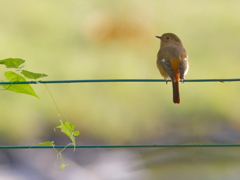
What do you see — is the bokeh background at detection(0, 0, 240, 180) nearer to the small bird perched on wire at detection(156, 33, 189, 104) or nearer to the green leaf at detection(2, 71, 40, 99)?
the small bird perched on wire at detection(156, 33, 189, 104)

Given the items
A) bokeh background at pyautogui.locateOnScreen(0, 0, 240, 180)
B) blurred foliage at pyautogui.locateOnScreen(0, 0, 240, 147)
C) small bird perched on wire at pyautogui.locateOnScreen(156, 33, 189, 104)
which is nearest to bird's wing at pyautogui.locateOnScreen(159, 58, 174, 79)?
small bird perched on wire at pyautogui.locateOnScreen(156, 33, 189, 104)

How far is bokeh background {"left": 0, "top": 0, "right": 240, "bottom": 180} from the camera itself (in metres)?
7.50

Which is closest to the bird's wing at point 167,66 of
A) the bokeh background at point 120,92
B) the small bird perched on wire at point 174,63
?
the small bird perched on wire at point 174,63

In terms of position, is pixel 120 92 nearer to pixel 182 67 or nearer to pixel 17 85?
pixel 182 67

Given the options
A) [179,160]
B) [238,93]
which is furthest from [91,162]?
[238,93]

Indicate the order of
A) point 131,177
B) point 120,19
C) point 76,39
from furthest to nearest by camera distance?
point 120,19 < point 76,39 < point 131,177

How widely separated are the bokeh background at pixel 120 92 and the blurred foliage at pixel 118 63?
2 cm

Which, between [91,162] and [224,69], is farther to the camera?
[224,69]

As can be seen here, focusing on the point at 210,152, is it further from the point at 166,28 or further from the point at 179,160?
the point at 166,28

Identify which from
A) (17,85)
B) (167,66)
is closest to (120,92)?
(167,66)

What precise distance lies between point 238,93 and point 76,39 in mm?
3656

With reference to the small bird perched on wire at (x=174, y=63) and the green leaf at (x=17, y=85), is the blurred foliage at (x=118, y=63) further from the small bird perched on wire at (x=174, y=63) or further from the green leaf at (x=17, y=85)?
the green leaf at (x=17, y=85)

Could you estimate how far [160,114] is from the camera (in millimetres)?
8531

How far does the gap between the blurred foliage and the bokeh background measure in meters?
0.02
